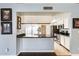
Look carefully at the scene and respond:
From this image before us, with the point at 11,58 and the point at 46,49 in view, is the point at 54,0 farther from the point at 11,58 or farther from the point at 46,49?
the point at 46,49

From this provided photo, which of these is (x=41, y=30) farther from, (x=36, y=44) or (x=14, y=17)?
(x=14, y=17)

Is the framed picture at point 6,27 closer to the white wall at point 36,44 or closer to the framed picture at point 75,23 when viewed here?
the white wall at point 36,44

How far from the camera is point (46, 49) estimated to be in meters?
8.84

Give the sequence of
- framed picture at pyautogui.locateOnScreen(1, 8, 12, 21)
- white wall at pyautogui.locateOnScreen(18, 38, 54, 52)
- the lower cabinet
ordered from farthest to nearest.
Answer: white wall at pyautogui.locateOnScreen(18, 38, 54, 52), framed picture at pyautogui.locateOnScreen(1, 8, 12, 21), the lower cabinet

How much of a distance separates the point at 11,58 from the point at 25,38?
7347 millimetres

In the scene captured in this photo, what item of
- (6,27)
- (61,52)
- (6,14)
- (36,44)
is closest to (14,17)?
(6,14)

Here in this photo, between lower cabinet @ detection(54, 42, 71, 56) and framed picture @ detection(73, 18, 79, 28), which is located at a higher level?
framed picture @ detection(73, 18, 79, 28)

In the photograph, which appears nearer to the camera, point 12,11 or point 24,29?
point 12,11

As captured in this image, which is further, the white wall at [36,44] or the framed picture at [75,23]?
the white wall at [36,44]

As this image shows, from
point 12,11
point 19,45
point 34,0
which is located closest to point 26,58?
point 34,0

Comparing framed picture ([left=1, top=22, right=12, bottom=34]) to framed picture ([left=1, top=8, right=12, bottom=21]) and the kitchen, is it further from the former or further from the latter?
the kitchen

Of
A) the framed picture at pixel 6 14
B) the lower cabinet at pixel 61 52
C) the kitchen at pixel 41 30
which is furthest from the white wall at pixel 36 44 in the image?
the framed picture at pixel 6 14

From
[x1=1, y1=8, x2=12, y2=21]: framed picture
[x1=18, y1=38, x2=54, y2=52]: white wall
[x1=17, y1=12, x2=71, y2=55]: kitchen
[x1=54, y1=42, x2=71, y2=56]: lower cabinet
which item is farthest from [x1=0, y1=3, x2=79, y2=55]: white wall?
[x1=18, y1=38, x2=54, y2=52]: white wall

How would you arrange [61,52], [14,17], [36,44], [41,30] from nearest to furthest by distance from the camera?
[14,17], [61,52], [36,44], [41,30]
